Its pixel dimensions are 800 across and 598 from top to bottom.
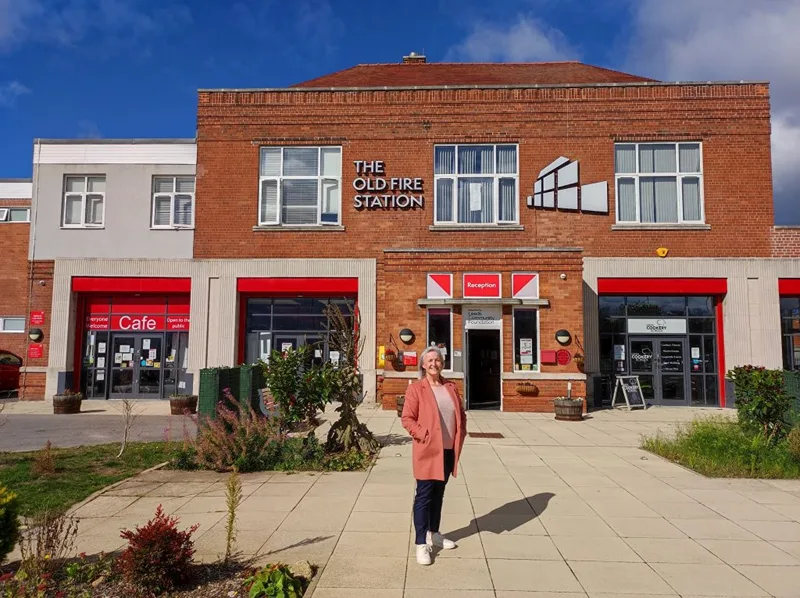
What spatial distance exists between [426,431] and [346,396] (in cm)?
450

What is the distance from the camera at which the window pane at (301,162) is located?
60.0 feet

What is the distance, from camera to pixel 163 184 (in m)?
19.1

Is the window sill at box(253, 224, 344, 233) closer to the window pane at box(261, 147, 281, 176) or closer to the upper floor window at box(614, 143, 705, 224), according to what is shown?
the window pane at box(261, 147, 281, 176)

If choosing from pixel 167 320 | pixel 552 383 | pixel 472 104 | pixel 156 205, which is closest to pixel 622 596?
pixel 552 383

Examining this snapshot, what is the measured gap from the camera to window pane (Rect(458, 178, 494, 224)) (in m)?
17.9

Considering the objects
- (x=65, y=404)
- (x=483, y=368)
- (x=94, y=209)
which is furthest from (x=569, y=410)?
(x=94, y=209)

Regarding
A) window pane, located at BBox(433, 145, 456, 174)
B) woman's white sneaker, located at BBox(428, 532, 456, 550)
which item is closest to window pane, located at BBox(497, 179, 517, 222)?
window pane, located at BBox(433, 145, 456, 174)

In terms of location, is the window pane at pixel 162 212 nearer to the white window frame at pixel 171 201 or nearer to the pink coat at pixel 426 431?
the white window frame at pixel 171 201

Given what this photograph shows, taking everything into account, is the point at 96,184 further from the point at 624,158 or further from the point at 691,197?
the point at 691,197

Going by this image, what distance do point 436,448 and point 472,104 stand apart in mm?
15070

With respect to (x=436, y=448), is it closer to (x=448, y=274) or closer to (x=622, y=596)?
(x=622, y=596)

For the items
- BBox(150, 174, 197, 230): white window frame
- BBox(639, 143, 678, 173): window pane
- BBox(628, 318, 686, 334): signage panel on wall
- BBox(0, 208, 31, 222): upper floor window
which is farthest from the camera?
BBox(0, 208, 31, 222): upper floor window

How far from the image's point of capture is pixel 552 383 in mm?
15281

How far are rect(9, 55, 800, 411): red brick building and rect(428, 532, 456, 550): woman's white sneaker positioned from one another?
37.1 feet
